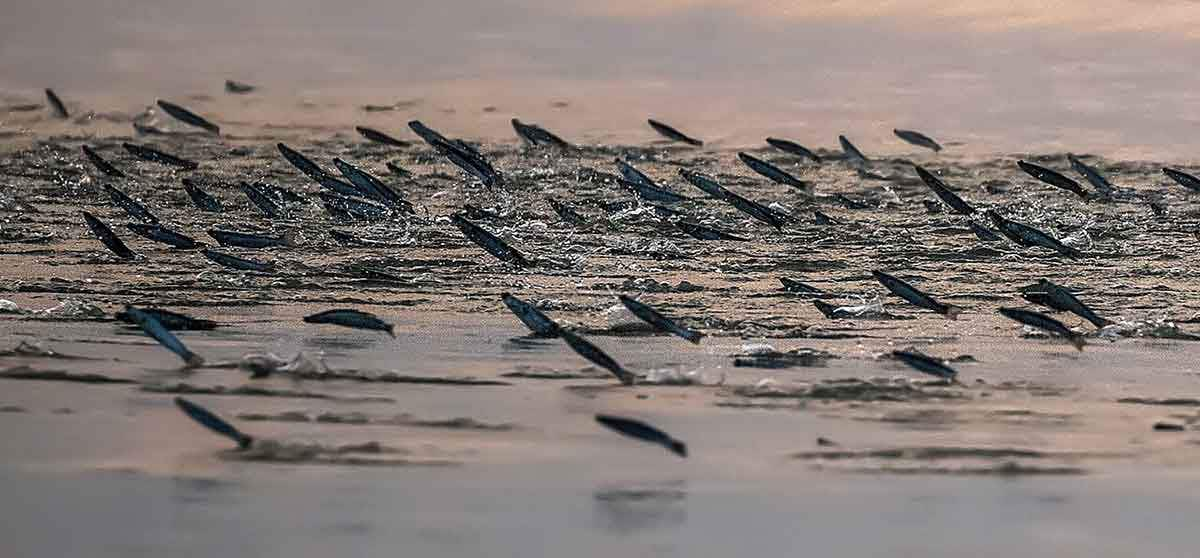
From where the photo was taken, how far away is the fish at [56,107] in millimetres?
16903

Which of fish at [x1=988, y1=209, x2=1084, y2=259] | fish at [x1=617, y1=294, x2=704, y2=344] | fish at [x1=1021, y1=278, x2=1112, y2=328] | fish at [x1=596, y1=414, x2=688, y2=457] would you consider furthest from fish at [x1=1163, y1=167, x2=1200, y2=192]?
fish at [x1=596, y1=414, x2=688, y2=457]

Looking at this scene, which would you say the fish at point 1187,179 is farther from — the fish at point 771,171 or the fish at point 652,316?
the fish at point 652,316

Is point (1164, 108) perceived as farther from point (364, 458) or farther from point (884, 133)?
point (364, 458)

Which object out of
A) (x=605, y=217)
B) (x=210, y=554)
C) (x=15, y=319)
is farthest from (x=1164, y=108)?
(x=210, y=554)

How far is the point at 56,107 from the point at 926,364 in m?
10.9

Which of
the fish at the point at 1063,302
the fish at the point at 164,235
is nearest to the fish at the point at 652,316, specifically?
the fish at the point at 1063,302

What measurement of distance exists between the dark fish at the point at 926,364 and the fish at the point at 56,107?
34.6ft

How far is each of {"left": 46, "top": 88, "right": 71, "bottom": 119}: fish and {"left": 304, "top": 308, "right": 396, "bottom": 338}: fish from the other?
346 inches

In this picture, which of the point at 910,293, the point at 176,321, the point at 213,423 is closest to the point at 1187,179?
the point at 910,293

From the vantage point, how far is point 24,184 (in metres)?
14.8

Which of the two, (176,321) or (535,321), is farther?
(535,321)

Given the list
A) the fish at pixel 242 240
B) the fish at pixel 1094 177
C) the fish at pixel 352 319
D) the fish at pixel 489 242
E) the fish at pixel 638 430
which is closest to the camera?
the fish at pixel 638 430

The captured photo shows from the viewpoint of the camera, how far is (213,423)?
6.22 m

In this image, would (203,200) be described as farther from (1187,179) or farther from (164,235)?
(1187,179)
